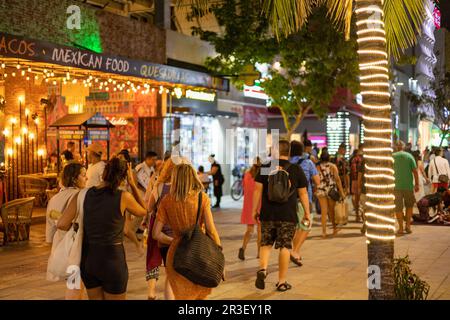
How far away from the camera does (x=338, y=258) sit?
1032 cm

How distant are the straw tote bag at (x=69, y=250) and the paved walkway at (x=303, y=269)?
7.07ft

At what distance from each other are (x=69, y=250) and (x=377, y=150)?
9.73 feet

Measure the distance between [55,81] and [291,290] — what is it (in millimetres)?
11314

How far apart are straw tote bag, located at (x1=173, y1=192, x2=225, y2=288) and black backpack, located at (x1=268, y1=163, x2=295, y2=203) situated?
2.67m

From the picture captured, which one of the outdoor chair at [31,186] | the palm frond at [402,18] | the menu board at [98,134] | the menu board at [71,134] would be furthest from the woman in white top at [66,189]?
the outdoor chair at [31,186]

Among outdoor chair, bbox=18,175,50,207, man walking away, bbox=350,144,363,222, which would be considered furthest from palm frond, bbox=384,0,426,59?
outdoor chair, bbox=18,175,50,207

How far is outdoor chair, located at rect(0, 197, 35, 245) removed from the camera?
11.3 m

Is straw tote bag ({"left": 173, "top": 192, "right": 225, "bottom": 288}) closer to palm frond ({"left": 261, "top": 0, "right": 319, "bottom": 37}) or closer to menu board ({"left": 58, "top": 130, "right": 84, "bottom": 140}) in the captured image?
palm frond ({"left": 261, "top": 0, "right": 319, "bottom": 37})

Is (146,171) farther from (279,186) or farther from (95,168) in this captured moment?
(279,186)

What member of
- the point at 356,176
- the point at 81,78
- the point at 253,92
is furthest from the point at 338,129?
the point at 81,78

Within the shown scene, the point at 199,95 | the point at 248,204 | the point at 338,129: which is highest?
the point at 199,95

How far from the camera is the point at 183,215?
5.38 metres

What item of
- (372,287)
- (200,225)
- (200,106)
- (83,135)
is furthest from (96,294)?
(200,106)

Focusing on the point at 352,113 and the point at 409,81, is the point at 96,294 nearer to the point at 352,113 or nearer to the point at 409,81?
the point at 352,113
